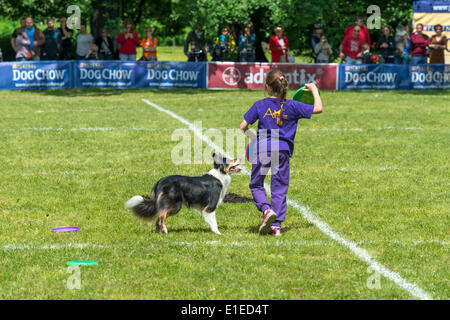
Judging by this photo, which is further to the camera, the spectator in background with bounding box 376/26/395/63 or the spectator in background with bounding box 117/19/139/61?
the spectator in background with bounding box 376/26/395/63

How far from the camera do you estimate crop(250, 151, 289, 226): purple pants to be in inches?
312

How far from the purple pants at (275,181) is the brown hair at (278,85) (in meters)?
0.43

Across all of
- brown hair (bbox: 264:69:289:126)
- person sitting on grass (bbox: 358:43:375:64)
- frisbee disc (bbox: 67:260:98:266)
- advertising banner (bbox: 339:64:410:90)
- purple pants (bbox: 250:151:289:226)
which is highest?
person sitting on grass (bbox: 358:43:375:64)

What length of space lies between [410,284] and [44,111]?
15760mm

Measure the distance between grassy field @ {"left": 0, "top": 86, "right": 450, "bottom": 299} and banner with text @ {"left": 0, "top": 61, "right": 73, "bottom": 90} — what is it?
31.6 ft

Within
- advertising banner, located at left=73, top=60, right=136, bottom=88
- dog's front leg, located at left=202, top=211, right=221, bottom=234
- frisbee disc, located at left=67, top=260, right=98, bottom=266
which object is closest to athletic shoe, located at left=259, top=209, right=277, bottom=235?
dog's front leg, located at left=202, top=211, right=221, bottom=234

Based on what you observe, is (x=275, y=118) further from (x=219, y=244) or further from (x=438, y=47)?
(x=438, y=47)

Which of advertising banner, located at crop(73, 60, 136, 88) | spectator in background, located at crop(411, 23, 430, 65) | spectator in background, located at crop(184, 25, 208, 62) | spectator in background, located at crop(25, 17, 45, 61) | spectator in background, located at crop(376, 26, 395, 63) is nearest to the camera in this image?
advertising banner, located at crop(73, 60, 136, 88)

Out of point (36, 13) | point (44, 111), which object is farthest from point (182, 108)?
point (36, 13)

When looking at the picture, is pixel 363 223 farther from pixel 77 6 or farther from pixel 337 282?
pixel 77 6

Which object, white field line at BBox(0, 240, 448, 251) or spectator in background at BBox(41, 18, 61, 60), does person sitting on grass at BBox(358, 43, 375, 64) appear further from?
white field line at BBox(0, 240, 448, 251)

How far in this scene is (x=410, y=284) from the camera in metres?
6.39

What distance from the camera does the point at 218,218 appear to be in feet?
29.2

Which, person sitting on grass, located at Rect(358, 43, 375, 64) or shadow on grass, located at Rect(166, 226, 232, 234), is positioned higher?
person sitting on grass, located at Rect(358, 43, 375, 64)
